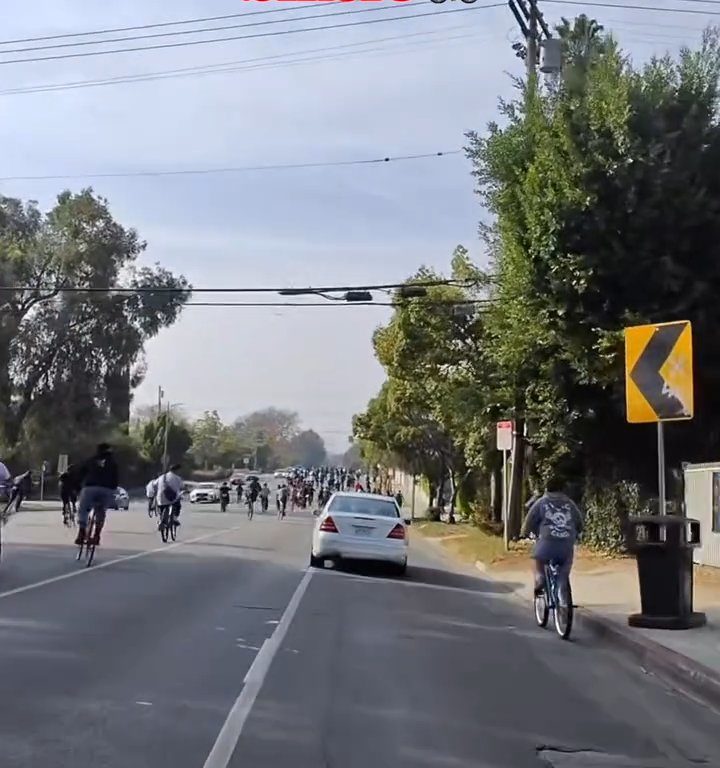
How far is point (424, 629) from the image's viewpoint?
45.9ft

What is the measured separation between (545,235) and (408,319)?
14.1m

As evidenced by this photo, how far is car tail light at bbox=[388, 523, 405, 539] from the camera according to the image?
2128 cm

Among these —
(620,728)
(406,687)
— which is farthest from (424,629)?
(620,728)

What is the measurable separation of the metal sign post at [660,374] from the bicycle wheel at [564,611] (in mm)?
1708

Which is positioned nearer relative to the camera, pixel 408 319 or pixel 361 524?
pixel 361 524

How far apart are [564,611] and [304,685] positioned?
15.6 ft

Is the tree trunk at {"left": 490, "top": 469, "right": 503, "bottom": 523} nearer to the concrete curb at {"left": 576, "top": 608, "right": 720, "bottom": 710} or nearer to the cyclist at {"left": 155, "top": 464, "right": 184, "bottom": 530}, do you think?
the cyclist at {"left": 155, "top": 464, "right": 184, "bottom": 530}

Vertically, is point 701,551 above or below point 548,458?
below

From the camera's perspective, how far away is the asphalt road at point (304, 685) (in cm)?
765

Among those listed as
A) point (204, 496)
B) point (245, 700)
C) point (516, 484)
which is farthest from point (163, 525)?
point (204, 496)

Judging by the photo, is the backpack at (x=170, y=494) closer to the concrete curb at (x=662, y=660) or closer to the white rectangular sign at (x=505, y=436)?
the white rectangular sign at (x=505, y=436)

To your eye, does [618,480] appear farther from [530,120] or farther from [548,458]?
[530,120]

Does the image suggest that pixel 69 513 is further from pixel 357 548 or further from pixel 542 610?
pixel 542 610

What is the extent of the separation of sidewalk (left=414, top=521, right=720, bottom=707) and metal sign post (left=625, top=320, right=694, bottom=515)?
167cm
